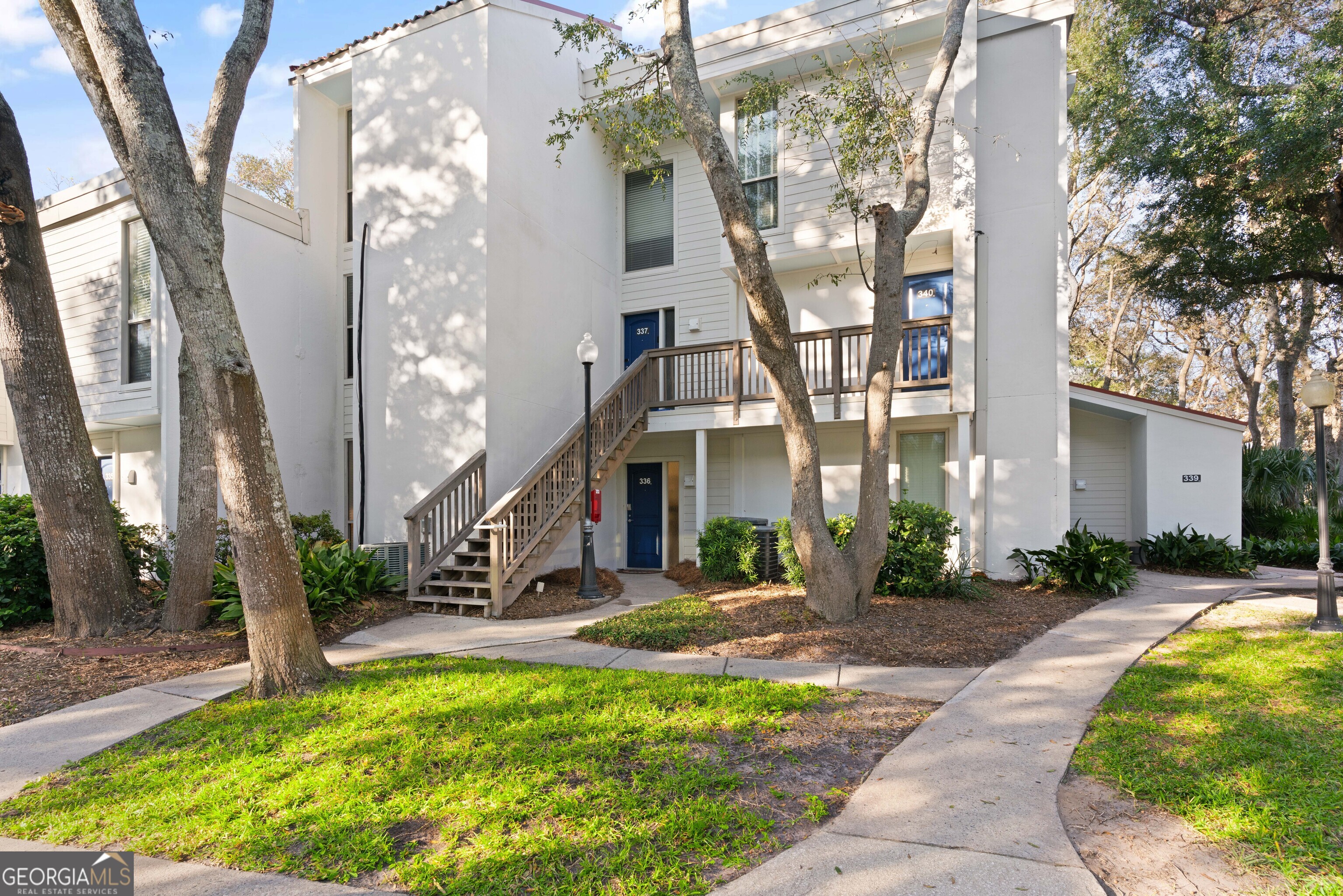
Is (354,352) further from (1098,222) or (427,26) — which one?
(1098,222)

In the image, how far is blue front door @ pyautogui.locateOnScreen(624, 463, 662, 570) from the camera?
12.3m

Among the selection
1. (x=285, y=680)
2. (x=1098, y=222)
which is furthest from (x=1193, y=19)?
(x=285, y=680)

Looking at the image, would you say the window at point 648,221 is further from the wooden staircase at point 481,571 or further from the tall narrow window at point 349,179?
the wooden staircase at point 481,571

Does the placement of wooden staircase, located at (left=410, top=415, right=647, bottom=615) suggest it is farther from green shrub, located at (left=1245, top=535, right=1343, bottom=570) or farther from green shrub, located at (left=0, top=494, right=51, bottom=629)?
green shrub, located at (left=1245, top=535, right=1343, bottom=570)

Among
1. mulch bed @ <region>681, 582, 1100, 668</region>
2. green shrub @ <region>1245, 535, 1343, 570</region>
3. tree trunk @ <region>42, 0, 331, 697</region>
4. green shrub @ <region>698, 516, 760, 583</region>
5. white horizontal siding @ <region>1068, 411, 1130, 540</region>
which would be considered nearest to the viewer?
tree trunk @ <region>42, 0, 331, 697</region>

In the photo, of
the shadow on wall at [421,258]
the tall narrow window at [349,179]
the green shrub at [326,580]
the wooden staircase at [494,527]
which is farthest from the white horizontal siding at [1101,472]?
the tall narrow window at [349,179]

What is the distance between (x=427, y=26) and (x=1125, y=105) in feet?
40.2

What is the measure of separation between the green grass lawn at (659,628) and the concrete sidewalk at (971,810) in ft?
8.74

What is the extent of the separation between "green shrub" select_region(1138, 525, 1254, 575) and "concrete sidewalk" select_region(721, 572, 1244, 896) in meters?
7.14

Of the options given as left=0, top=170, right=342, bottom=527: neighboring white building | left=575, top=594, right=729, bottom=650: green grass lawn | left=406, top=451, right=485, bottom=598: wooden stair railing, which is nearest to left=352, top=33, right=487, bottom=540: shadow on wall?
left=406, top=451, right=485, bottom=598: wooden stair railing

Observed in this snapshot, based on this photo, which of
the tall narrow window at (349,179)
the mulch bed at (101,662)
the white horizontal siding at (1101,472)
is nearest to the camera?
the mulch bed at (101,662)

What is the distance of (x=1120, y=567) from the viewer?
8.85 metres

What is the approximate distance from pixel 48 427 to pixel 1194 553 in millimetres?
15514

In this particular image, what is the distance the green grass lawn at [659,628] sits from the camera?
6566 mm
